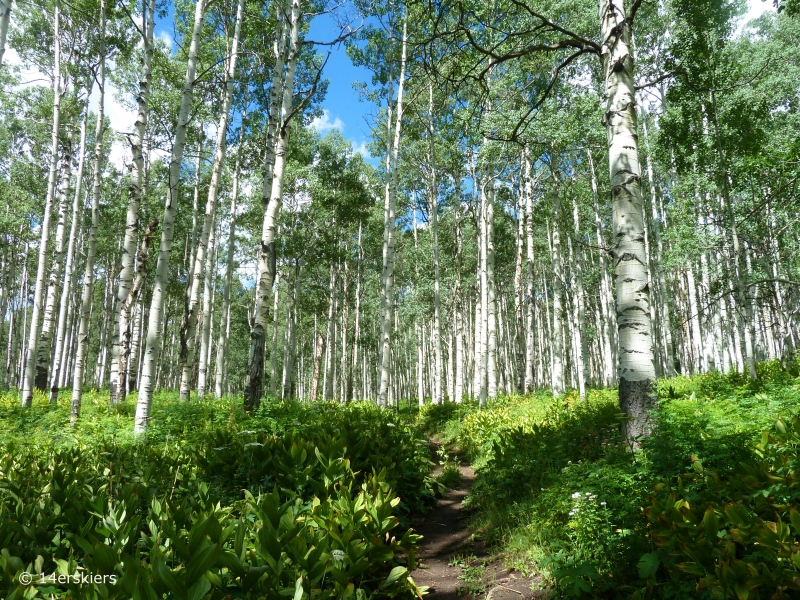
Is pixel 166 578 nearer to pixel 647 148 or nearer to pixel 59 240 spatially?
pixel 59 240

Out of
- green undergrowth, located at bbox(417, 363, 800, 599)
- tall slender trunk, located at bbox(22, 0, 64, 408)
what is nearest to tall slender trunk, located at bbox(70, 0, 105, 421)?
tall slender trunk, located at bbox(22, 0, 64, 408)

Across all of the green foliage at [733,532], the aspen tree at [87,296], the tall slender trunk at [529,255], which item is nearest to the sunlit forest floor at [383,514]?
the green foliage at [733,532]

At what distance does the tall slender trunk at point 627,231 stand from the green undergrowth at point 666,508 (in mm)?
318

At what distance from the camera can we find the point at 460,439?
10.1m

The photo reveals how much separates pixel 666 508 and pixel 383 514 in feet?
6.59

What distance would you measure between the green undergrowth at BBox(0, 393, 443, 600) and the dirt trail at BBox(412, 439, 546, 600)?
295 millimetres

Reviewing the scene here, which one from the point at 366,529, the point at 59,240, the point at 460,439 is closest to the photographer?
the point at 366,529

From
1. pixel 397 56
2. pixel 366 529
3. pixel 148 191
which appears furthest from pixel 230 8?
pixel 366 529

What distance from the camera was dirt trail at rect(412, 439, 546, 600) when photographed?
346 cm

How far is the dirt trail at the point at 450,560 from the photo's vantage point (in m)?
3.46

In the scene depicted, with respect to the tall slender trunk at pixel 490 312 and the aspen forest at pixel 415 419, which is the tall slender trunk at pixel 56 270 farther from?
the tall slender trunk at pixel 490 312

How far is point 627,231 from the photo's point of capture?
4.45m

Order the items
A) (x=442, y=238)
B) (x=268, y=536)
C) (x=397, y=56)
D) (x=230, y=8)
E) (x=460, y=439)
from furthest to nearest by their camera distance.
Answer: (x=442, y=238)
(x=397, y=56)
(x=230, y=8)
(x=460, y=439)
(x=268, y=536)

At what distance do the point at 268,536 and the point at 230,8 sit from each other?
17150 mm
